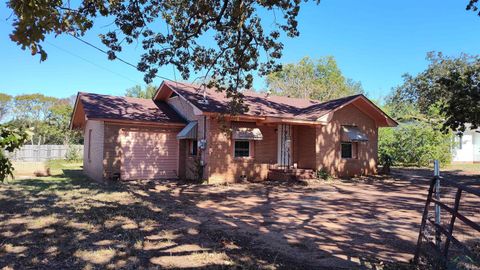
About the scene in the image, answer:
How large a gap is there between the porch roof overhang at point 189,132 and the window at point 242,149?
1.97 meters

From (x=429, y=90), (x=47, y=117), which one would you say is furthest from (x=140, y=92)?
(x=429, y=90)

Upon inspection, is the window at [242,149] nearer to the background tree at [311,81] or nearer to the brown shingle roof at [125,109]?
the brown shingle roof at [125,109]

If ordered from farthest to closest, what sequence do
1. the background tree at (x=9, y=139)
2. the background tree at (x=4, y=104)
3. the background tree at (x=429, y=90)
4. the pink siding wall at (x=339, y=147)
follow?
the background tree at (x=4, y=104), the background tree at (x=429, y=90), the pink siding wall at (x=339, y=147), the background tree at (x=9, y=139)

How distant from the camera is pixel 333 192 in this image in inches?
540

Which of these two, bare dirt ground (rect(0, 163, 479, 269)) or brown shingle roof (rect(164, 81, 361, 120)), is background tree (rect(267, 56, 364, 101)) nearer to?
brown shingle roof (rect(164, 81, 361, 120))

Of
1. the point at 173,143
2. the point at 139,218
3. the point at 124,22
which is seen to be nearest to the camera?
the point at 139,218

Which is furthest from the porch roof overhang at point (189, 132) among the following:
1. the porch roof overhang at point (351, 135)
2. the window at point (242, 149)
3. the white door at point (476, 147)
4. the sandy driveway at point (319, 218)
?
the white door at point (476, 147)

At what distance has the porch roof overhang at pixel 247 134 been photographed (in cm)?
1661

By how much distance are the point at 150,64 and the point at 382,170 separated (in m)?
14.8

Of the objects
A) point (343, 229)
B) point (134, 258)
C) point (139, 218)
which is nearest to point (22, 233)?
point (139, 218)

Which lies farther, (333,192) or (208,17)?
(333,192)

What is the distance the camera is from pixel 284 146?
60.3 feet

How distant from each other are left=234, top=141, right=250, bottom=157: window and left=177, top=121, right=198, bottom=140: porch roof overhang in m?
1.97

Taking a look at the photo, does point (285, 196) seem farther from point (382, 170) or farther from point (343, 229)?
point (382, 170)
